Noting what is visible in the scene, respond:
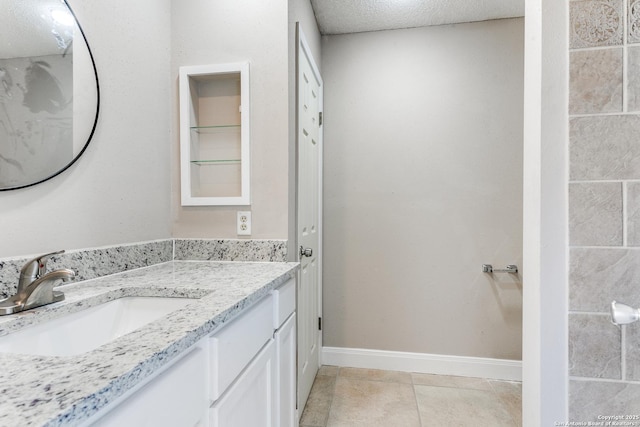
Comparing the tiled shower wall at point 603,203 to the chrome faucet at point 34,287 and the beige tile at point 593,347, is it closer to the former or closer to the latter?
the beige tile at point 593,347

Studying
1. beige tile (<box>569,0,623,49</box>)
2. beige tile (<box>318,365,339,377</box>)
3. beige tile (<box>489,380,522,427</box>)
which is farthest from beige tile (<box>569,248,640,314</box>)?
beige tile (<box>318,365,339,377</box>)

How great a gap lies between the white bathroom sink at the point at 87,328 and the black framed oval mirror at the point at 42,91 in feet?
1.38

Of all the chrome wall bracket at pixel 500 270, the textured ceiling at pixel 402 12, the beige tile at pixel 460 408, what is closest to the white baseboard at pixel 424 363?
the beige tile at pixel 460 408

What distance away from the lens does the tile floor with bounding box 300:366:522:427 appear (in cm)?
174

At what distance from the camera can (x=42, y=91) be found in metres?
0.96

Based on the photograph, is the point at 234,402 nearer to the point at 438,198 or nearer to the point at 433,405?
the point at 433,405

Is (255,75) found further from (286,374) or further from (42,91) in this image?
(286,374)

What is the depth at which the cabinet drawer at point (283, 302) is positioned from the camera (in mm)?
1171

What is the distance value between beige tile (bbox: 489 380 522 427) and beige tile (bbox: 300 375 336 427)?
1041 mm

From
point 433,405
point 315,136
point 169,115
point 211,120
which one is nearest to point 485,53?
point 315,136

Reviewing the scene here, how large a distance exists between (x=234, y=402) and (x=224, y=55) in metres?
1.47

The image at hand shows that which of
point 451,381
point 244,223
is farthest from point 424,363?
point 244,223

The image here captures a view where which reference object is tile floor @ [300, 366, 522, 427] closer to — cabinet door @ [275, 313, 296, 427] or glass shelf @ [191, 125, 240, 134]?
cabinet door @ [275, 313, 296, 427]

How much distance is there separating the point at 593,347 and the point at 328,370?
Answer: 5.88 ft
